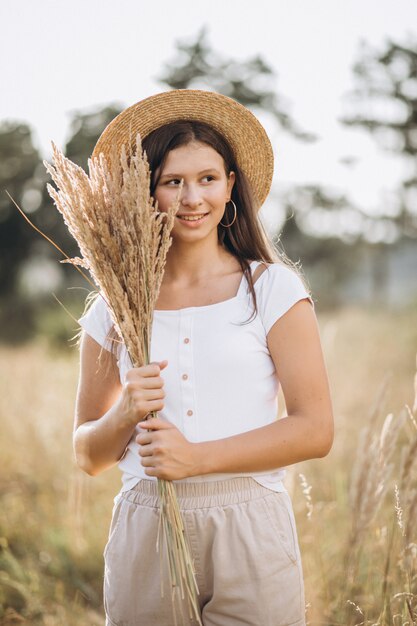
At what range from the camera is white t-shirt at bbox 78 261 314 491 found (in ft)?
6.63

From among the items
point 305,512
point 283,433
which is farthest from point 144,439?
point 305,512

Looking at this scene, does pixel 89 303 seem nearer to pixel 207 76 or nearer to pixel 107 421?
pixel 107 421

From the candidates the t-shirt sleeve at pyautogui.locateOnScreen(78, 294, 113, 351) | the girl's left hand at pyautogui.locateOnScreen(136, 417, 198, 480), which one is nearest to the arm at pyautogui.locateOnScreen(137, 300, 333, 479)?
the girl's left hand at pyautogui.locateOnScreen(136, 417, 198, 480)

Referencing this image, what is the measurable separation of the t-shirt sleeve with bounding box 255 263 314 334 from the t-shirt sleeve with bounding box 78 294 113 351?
49 cm

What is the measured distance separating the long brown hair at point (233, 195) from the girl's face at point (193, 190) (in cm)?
4

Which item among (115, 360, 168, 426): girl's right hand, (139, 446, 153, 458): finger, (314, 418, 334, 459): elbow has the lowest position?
(314, 418, 334, 459): elbow

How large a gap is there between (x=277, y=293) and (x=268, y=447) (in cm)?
44

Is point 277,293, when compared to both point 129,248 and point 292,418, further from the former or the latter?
point 129,248

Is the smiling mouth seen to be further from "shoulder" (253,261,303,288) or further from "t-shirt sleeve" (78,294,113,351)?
A: "t-shirt sleeve" (78,294,113,351)

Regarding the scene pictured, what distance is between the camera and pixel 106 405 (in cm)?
226

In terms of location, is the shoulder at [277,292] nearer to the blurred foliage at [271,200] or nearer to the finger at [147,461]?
the finger at [147,461]

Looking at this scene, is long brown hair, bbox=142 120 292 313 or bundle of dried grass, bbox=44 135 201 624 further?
long brown hair, bbox=142 120 292 313

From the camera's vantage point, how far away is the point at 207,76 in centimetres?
1638

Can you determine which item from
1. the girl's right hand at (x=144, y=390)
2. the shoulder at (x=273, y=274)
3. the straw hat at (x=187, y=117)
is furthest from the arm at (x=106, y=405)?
the straw hat at (x=187, y=117)
